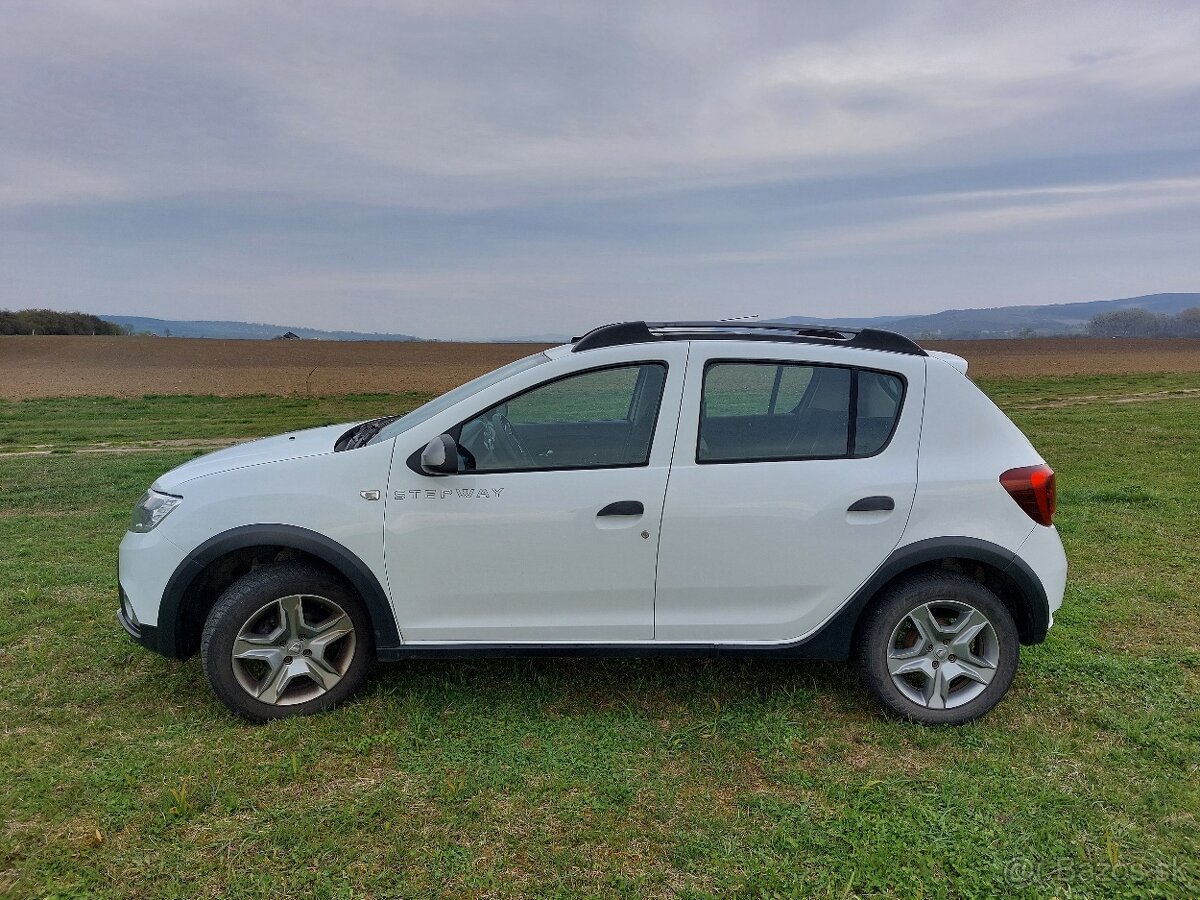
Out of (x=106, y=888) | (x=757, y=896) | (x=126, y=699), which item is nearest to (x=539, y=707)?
(x=757, y=896)

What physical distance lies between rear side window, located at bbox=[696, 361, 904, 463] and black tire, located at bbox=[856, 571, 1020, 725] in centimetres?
69

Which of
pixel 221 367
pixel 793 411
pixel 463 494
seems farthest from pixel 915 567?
pixel 221 367

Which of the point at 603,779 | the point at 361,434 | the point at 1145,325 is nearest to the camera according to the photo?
the point at 603,779

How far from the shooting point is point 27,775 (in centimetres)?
305

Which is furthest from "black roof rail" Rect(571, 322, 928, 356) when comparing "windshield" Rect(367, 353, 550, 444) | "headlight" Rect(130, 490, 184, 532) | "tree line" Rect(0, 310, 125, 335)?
"tree line" Rect(0, 310, 125, 335)

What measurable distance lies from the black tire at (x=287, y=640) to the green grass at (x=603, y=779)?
0.42ft

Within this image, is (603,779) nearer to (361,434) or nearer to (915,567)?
(915,567)

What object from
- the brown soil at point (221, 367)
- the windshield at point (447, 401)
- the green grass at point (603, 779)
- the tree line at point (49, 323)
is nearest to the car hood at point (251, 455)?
the windshield at point (447, 401)

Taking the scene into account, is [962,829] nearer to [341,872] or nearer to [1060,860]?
[1060,860]

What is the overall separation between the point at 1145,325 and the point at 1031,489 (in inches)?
4472

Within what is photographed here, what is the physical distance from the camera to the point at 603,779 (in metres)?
3.04

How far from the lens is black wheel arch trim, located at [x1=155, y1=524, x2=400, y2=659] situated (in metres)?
3.29

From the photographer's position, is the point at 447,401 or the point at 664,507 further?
the point at 447,401

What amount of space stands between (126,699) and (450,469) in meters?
2.06
